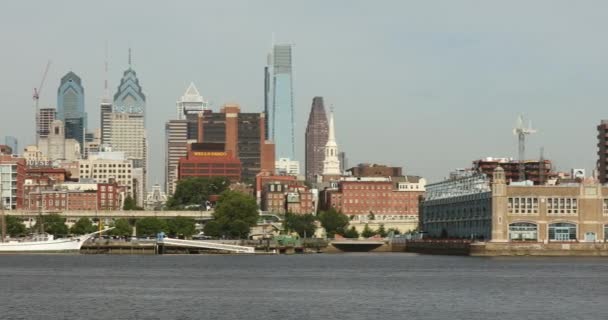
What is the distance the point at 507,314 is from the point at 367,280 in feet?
131

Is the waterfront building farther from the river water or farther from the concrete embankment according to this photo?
the river water

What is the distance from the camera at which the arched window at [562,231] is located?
18988 centimetres

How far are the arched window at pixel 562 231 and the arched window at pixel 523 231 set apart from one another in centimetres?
213

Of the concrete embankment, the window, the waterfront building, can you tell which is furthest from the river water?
the window

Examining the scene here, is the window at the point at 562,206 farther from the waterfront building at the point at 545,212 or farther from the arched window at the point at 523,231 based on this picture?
the arched window at the point at 523,231

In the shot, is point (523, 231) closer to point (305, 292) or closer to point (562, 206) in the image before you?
point (562, 206)

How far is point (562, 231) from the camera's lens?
190375mm

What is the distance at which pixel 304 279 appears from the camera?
127m

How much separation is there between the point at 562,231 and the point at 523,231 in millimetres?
5059

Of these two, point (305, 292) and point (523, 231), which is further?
point (523, 231)

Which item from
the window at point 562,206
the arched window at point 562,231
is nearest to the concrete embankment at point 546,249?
the arched window at point 562,231

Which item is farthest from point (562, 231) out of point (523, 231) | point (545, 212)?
point (523, 231)

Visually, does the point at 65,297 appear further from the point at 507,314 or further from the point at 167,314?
the point at 507,314

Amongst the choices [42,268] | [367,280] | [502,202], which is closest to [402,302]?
[367,280]
